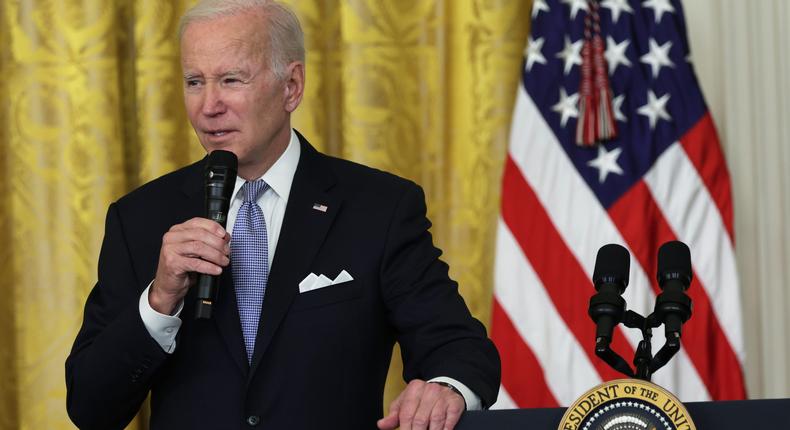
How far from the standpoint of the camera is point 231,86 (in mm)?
2225

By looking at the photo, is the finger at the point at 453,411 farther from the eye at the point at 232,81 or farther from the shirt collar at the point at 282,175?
the eye at the point at 232,81

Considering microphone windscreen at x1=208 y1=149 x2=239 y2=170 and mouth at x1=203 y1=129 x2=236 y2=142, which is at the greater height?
mouth at x1=203 y1=129 x2=236 y2=142

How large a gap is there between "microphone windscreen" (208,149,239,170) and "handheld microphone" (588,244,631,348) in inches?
27.1

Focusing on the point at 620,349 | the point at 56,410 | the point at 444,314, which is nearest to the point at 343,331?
the point at 444,314

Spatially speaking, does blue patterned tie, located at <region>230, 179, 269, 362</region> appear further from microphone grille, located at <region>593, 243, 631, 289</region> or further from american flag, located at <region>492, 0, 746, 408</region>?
american flag, located at <region>492, 0, 746, 408</region>

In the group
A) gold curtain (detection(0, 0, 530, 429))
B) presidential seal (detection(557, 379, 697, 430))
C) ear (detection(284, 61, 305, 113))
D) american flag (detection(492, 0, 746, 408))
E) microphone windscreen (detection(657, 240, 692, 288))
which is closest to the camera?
presidential seal (detection(557, 379, 697, 430))

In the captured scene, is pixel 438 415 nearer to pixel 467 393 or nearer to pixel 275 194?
pixel 467 393

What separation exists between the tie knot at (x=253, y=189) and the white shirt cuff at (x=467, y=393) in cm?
60

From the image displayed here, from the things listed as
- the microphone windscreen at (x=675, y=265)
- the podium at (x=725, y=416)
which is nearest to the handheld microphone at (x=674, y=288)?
the microphone windscreen at (x=675, y=265)

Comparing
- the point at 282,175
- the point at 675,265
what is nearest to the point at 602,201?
the point at 282,175

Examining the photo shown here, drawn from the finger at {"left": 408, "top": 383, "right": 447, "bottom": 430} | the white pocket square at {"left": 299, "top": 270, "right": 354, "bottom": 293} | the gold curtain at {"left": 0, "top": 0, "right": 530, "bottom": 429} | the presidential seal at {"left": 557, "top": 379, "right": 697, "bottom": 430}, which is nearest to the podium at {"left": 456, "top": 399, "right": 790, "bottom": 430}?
the presidential seal at {"left": 557, "top": 379, "right": 697, "bottom": 430}

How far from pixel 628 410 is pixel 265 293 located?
0.84 m

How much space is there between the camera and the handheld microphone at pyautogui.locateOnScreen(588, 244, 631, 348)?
1636 millimetres

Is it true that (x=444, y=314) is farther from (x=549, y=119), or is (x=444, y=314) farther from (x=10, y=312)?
(x=10, y=312)
